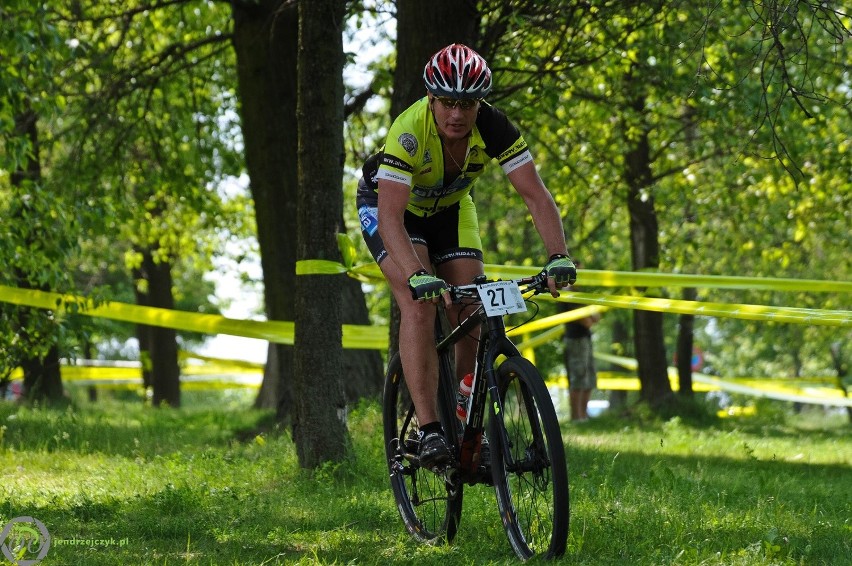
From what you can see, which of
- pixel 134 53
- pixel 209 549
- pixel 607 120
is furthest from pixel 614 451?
pixel 134 53

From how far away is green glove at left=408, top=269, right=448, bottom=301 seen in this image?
15.6 ft

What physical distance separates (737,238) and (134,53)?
9.71 m

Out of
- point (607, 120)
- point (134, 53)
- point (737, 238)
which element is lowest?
point (737, 238)

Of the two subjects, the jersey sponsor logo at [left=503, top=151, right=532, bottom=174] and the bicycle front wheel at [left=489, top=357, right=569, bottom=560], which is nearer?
the bicycle front wheel at [left=489, top=357, right=569, bottom=560]

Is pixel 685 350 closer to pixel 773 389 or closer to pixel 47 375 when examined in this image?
pixel 773 389

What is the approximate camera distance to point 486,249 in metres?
23.0

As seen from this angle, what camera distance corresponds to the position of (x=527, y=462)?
482cm

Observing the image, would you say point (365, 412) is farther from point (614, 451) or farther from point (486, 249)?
point (486, 249)

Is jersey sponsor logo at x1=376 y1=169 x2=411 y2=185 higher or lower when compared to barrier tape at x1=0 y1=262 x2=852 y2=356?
higher

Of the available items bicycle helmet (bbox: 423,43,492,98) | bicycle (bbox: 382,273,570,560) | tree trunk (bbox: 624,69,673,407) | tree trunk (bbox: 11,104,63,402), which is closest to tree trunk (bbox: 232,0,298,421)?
tree trunk (bbox: 11,104,63,402)

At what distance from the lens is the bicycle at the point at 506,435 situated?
15.0 feet

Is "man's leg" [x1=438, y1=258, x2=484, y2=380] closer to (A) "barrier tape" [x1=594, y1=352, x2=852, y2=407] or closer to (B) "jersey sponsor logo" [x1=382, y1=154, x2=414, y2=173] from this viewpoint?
(B) "jersey sponsor logo" [x1=382, y1=154, x2=414, y2=173]

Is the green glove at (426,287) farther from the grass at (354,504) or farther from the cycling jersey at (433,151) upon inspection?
the grass at (354,504)

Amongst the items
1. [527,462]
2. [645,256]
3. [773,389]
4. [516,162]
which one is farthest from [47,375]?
[773,389]
